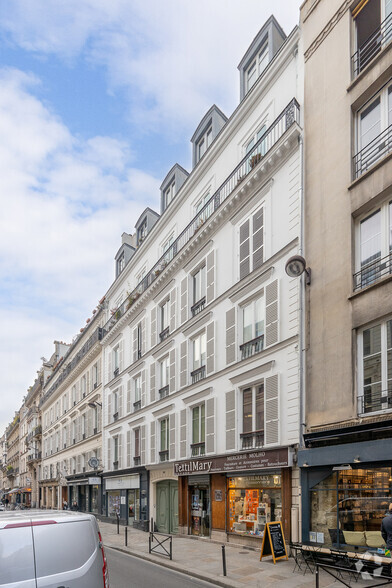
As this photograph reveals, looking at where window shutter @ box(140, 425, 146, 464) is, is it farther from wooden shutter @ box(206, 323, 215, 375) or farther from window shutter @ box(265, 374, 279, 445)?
window shutter @ box(265, 374, 279, 445)

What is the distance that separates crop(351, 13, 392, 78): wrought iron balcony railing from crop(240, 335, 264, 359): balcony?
A: 7.95 meters

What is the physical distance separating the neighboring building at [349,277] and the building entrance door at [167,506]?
10.3 meters

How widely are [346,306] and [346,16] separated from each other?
25.4ft

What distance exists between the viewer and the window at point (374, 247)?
461 inches

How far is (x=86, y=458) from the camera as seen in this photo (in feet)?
124

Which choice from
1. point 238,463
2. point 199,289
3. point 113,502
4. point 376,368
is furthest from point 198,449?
point 113,502

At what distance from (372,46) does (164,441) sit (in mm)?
17704

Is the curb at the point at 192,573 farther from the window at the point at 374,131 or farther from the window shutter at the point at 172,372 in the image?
the window at the point at 374,131

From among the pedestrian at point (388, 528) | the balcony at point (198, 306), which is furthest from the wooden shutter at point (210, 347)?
the pedestrian at point (388, 528)

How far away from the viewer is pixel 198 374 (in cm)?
2055

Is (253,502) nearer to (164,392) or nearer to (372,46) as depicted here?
(164,392)

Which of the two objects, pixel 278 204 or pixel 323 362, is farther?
→ pixel 278 204

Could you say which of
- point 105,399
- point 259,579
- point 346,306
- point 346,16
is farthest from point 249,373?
point 105,399

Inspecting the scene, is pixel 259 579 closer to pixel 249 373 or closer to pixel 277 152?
pixel 249 373
